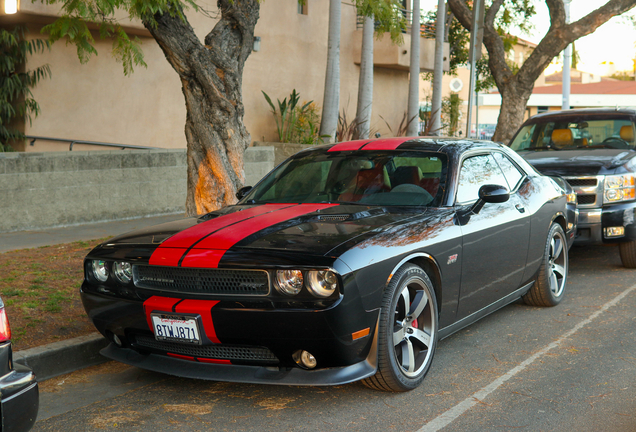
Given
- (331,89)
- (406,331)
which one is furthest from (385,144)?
(331,89)

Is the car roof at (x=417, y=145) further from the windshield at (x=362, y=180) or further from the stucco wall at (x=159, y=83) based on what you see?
the stucco wall at (x=159, y=83)

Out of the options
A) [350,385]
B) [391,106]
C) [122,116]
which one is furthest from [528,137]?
[391,106]

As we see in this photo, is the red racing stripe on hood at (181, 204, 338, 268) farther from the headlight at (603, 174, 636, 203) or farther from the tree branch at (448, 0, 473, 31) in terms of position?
the tree branch at (448, 0, 473, 31)

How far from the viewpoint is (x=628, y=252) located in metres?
7.98

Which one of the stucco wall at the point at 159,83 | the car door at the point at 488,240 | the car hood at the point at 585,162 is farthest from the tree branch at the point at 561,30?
the car door at the point at 488,240

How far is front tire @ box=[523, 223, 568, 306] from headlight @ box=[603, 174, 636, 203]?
142 centimetres

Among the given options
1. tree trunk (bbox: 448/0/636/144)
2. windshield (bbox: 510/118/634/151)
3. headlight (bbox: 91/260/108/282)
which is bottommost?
headlight (bbox: 91/260/108/282)

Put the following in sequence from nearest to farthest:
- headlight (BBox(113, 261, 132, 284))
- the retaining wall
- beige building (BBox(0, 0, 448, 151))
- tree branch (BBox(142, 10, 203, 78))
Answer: headlight (BBox(113, 261, 132, 284))
tree branch (BBox(142, 10, 203, 78))
the retaining wall
beige building (BBox(0, 0, 448, 151))

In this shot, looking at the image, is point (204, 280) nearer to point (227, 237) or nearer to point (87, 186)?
point (227, 237)

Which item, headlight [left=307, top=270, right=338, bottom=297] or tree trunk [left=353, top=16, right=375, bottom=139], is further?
tree trunk [left=353, top=16, right=375, bottom=139]

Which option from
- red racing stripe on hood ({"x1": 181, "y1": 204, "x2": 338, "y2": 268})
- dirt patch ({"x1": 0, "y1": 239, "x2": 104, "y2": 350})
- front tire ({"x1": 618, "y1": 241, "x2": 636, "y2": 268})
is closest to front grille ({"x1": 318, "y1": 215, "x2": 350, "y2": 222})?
red racing stripe on hood ({"x1": 181, "y1": 204, "x2": 338, "y2": 268})

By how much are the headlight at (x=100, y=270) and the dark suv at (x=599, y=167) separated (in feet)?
17.6

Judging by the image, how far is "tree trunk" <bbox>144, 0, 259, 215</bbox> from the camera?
7504 millimetres

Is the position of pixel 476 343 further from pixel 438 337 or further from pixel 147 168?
pixel 147 168
